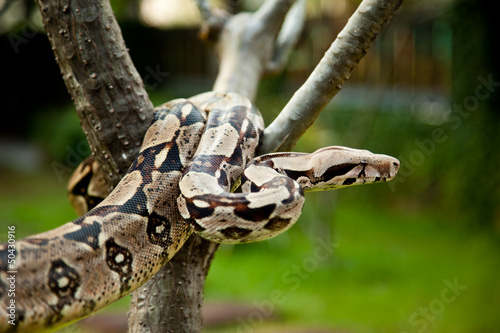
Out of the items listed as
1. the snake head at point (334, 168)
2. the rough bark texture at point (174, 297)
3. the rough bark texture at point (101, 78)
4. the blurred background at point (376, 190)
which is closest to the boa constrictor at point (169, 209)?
the snake head at point (334, 168)

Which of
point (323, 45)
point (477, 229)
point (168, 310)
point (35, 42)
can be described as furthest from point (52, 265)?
point (35, 42)

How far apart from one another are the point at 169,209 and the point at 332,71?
4.07 ft

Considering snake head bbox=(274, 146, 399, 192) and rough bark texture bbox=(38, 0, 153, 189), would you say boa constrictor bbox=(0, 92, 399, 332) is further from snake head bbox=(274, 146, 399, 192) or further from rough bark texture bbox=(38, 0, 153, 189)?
rough bark texture bbox=(38, 0, 153, 189)

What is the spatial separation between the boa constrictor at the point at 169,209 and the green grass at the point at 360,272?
4.24 metres

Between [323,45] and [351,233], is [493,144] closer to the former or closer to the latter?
[351,233]

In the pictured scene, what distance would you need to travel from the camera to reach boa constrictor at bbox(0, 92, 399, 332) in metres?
2.44

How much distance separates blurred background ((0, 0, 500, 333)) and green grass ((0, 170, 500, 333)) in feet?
0.09

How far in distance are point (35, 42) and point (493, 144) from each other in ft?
41.9

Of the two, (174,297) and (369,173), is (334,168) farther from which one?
(174,297)

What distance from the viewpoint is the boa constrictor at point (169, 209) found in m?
2.44

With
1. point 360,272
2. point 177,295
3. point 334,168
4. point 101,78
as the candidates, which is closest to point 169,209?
point 177,295

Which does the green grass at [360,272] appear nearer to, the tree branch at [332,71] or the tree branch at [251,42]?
the tree branch at [251,42]

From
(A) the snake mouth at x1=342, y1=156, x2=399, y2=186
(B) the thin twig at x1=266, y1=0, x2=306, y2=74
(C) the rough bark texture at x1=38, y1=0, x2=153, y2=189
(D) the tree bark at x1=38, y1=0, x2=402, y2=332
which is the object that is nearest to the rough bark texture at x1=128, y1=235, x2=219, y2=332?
(D) the tree bark at x1=38, y1=0, x2=402, y2=332

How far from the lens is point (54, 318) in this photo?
2395 mm
